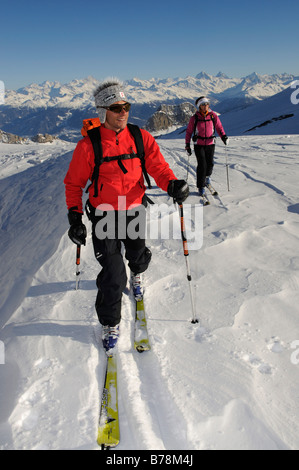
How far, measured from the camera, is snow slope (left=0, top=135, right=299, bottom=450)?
1898 millimetres

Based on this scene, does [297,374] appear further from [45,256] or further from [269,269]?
[45,256]

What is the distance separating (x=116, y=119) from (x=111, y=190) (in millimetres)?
668

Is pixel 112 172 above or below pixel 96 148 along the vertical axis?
below

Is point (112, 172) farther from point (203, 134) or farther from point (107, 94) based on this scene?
point (203, 134)

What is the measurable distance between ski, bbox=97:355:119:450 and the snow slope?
5cm

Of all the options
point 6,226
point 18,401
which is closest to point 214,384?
point 18,401

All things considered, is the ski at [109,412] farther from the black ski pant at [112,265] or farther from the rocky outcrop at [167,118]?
the rocky outcrop at [167,118]

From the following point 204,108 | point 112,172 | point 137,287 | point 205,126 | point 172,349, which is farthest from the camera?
point 205,126

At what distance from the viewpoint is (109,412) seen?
203 cm

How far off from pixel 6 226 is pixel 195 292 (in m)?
5.35

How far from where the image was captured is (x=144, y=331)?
A: 2766 millimetres

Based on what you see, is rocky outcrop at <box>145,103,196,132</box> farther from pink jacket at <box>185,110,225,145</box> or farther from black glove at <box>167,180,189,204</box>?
black glove at <box>167,180,189,204</box>

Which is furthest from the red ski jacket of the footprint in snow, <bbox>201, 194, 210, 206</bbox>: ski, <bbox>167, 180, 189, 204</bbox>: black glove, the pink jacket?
the pink jacket

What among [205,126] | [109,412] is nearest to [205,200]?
[205,126]
